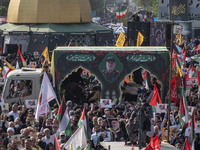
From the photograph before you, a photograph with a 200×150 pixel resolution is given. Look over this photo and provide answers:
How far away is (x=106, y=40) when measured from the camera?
161 ft

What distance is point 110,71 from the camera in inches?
968

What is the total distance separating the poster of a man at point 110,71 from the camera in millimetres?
24422

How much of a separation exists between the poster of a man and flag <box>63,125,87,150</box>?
32.2ft

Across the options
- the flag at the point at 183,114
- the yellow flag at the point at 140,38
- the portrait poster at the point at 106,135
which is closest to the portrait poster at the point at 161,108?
the flag at the point at 183,114

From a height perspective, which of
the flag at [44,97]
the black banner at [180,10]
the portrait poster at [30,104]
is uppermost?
the black banner at [180,10]

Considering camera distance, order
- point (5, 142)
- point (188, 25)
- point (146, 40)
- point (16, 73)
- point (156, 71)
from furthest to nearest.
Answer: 1. point (188, 25)
2. point (146, 40)
3. point (156, 71)
4. point (16, 73)
5. point (5, 142)

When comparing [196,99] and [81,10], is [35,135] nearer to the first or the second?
[196,99]

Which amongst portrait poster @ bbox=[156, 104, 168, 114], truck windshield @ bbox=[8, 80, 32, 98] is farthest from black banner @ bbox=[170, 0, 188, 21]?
portrait poster @ bbox=[156, 104, 168, 114]

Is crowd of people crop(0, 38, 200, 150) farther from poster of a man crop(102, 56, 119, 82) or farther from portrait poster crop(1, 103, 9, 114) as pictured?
poster of a man crop(102, 56, 119, 82)

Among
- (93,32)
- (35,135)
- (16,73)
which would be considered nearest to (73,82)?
(16,73)

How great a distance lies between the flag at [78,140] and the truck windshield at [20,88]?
801cm

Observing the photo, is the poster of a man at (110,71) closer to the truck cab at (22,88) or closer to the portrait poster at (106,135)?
the truck cab at (22,88)

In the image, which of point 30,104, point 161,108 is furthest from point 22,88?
point 161,108

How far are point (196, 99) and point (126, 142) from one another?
22.9ft
